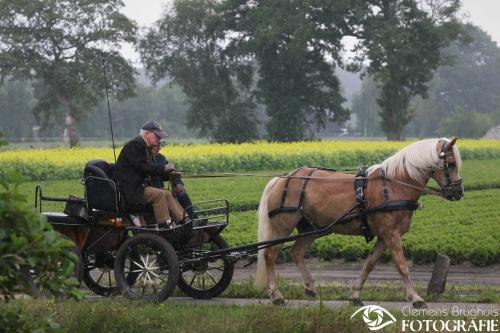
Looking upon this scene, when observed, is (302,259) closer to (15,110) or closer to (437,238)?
(437,238)

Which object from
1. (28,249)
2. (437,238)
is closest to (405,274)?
(28,249)

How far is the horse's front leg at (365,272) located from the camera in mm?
9953

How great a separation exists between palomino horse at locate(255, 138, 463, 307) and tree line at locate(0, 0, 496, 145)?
5167 centimetres

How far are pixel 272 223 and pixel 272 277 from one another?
2.34 feet

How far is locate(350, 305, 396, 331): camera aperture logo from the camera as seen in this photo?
798 cm

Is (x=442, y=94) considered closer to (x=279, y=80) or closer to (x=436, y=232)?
(x=279, y=80)

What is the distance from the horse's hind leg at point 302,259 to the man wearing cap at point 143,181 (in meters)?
1.61

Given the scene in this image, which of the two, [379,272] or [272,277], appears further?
[379,272]

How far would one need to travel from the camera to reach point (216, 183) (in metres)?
30.8

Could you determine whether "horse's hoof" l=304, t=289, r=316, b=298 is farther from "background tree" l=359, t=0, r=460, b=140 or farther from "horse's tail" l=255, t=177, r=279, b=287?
"background tree" l=359, t=0, r=460, b=140

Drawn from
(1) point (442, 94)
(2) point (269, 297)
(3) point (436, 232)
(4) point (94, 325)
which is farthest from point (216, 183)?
(1) point (442, 94)

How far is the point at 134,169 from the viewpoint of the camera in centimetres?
1023

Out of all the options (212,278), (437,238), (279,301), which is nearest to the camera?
(279,301)

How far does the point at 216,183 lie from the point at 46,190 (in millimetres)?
5984
